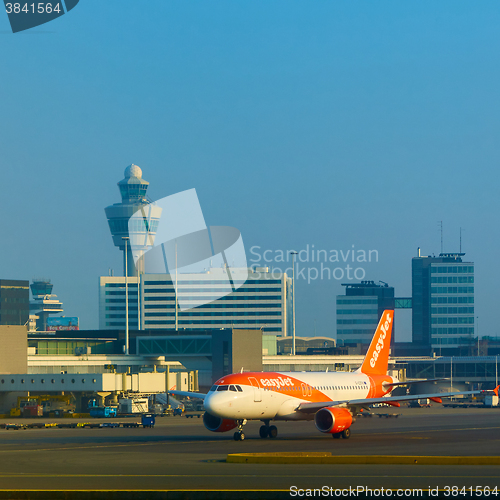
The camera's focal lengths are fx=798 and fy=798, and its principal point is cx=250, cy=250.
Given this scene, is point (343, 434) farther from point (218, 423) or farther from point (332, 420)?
point (218, 423)

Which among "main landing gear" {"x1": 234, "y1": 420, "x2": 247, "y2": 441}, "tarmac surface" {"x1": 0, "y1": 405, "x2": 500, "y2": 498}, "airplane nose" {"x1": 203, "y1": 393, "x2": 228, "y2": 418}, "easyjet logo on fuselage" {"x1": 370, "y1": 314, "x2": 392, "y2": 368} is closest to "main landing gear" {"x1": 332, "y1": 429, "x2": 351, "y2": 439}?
"tarmac surface" {"x1": 0, "y1": 405, "x2": 500, "y2": 498}

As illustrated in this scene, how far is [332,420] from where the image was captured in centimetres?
4578

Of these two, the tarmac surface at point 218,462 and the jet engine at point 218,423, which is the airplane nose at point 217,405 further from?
the jet engine at point 218,423

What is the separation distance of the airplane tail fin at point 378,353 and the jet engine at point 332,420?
38.9ft

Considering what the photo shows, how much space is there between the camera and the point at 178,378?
116 m

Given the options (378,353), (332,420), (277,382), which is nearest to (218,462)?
(332,420)

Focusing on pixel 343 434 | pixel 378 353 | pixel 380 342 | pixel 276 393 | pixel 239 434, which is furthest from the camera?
pixel 380 342

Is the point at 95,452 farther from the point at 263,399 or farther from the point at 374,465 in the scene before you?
the point at 374,465

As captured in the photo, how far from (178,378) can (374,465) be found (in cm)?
8691

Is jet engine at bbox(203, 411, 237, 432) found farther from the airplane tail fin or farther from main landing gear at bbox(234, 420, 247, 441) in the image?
the airplane tail fin

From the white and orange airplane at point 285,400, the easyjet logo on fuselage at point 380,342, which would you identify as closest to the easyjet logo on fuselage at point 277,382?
the white and orange airplane at point 285,400

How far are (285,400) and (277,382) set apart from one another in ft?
3.85

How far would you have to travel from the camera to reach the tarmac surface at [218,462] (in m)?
25.7

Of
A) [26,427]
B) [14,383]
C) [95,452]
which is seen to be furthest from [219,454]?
[14,383]
